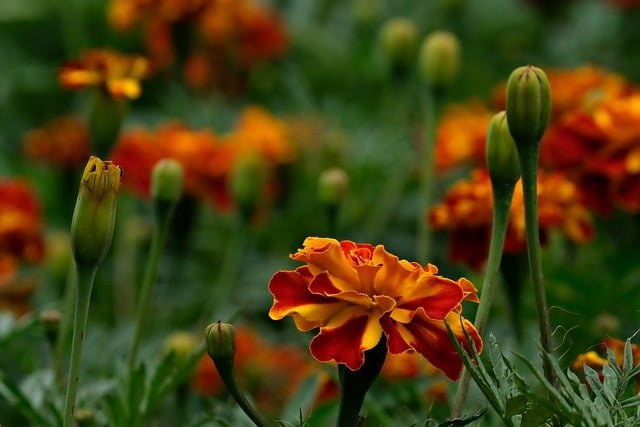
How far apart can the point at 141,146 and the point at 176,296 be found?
0.19m

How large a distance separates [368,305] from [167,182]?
32cm

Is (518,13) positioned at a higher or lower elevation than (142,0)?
lower

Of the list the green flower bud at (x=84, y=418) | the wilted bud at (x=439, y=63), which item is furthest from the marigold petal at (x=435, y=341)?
the wilted bud at (x=439, y=63)

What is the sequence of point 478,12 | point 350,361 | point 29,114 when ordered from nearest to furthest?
point 350,361 → point 29,114 → point 478,12

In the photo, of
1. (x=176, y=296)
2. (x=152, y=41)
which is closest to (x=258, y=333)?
(x=176, y=296)

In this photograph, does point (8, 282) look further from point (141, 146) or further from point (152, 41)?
point (152, 41)

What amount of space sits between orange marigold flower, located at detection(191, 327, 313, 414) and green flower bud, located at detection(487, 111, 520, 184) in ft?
1.54

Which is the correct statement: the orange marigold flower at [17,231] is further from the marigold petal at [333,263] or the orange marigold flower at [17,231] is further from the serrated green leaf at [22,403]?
the marigold petal at [333,263]

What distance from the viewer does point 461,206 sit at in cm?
95

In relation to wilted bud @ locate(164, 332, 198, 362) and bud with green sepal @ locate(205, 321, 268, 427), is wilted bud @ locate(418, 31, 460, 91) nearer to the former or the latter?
wilted bud @ locate(164, 332, 198, 362)

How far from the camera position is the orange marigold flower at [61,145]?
1581 mm

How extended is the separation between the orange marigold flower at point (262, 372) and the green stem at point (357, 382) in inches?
20.0

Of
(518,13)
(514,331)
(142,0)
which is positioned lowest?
(518,13)

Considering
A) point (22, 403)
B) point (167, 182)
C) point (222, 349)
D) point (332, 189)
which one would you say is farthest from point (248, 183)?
point (222, 349)
